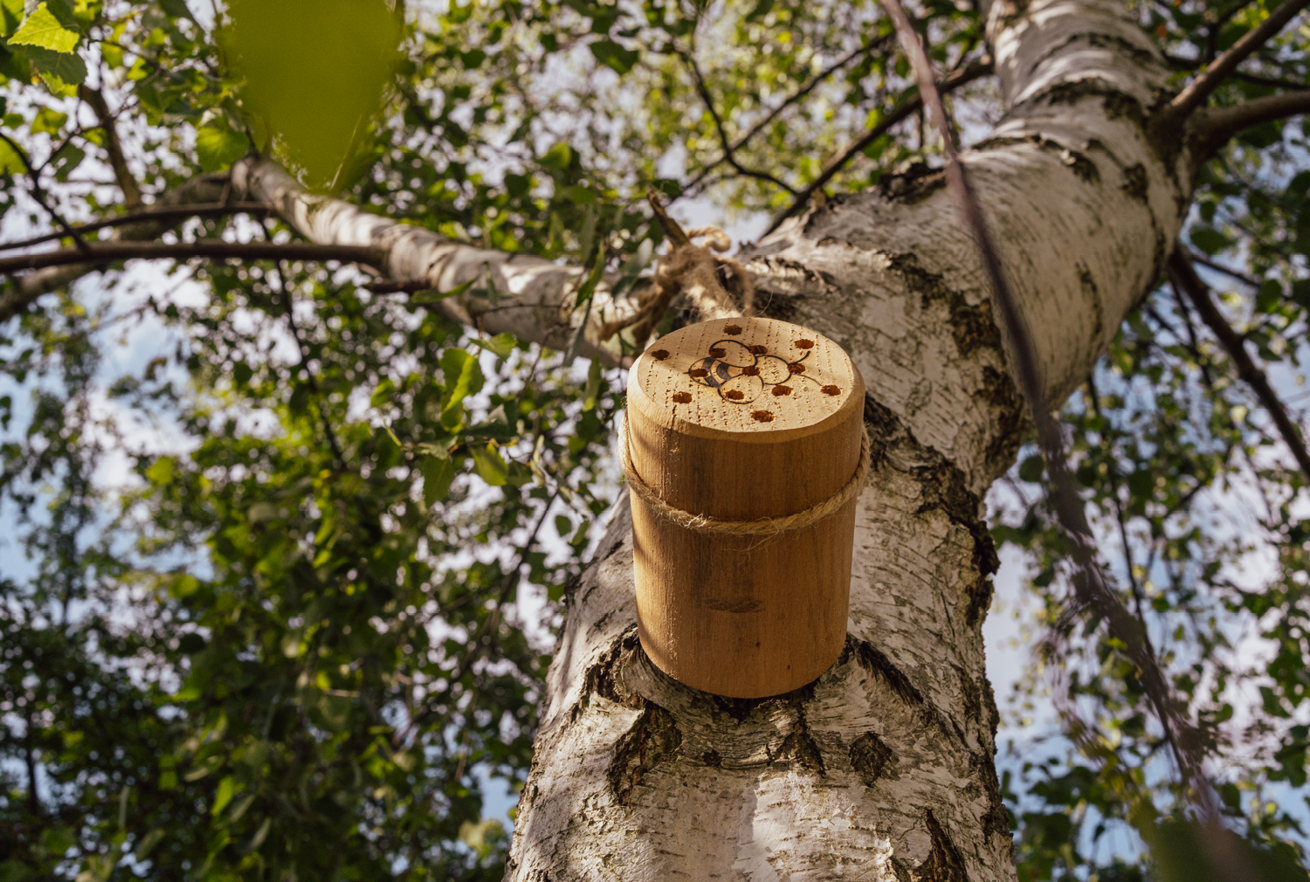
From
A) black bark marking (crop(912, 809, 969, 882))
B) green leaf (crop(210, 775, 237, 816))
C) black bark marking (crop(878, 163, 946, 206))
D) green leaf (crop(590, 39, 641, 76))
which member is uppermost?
green leaf (crop(590, 39, 641, 76))

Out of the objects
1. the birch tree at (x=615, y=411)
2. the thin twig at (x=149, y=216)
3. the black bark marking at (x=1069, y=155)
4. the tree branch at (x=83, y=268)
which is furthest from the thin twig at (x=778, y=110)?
the tree branch at (x=83, y=268)

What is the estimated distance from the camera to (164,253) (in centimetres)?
174

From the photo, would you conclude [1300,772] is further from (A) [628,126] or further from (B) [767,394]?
(A) [628,126]

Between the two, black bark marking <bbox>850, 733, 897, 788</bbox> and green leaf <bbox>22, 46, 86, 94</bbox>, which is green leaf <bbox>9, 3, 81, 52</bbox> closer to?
green leaf <bbox>22, 46, 86, 94</bbox>

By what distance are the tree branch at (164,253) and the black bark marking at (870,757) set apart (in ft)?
5.47

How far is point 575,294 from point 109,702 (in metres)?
5.31

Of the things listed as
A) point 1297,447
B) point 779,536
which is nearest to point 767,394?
point 779,536

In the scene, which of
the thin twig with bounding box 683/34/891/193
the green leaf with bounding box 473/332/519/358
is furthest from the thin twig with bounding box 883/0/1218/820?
the thin twig with bounding box 683/34/891/193

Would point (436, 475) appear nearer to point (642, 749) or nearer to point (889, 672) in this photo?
point (642, 749)

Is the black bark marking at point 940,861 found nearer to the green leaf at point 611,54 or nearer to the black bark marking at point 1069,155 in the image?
the black bark marking at point 1069,155

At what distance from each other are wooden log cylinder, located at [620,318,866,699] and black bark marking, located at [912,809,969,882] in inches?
6.7

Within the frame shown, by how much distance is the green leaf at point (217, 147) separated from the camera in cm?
136

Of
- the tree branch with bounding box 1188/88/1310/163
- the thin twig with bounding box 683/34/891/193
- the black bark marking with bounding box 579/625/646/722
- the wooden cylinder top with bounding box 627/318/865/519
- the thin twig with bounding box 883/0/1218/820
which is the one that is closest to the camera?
the thin twig with bounding box 883/0/1218/820

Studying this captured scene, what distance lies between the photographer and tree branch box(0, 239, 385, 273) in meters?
1.64
